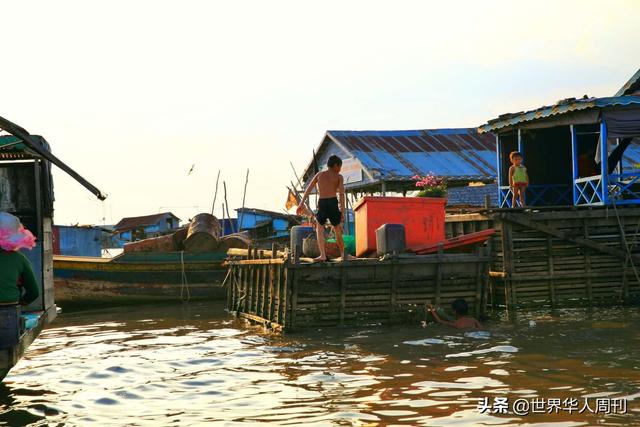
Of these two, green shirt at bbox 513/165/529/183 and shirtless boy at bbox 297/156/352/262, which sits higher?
green shirt at bbox 513/165/529/183

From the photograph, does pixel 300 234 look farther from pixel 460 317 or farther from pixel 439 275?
pixel 460 317

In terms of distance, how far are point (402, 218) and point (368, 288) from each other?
1679mm

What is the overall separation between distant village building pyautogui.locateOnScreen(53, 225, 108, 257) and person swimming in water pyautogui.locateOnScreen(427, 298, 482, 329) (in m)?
27.1

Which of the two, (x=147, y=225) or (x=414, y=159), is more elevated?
(x=414, y=159)

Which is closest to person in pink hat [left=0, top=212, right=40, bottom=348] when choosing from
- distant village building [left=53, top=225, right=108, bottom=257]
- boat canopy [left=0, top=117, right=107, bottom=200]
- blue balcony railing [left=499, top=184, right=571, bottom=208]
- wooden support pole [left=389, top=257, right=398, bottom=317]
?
boat canopy [left=0, top=117, right=107, bottom=200]

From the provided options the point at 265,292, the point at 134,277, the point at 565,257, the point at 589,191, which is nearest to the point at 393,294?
the point at 265,292

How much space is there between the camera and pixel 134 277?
2108 cm

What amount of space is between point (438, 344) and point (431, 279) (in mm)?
1995

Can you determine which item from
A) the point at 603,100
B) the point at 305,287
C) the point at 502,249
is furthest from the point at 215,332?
the point at 603,100

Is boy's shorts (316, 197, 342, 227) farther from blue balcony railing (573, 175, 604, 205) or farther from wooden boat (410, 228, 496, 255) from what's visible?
blue balcony railing (573, 175, 604, 205)

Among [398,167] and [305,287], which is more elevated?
[398,167]

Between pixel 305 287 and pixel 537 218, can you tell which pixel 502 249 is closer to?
pixel 537 218

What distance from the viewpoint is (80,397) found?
8281mm

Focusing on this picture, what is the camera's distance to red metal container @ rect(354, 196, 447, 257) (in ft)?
42.7
